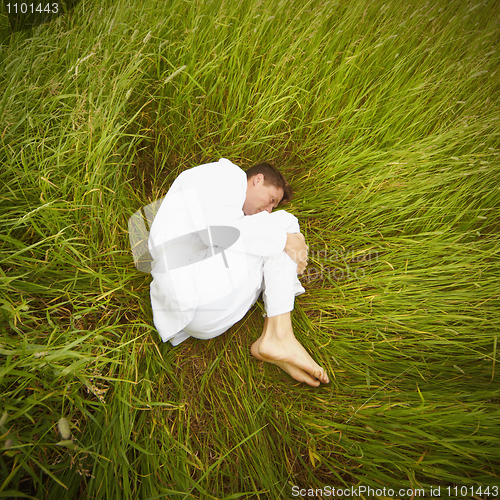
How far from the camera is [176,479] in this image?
112cm

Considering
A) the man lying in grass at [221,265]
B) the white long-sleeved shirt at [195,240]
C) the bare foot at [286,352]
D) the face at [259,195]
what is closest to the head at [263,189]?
the face at [259,195]

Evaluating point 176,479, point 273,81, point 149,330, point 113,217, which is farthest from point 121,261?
point 273,81

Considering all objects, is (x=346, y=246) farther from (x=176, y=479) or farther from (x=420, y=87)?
(x=176, y=479)

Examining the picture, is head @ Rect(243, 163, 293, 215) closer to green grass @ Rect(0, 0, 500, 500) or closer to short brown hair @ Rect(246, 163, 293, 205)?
short brown hair @ Rect(246, 163, 293, 205)

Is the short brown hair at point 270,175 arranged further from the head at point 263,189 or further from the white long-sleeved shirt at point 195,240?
the white long-sleeved shirt at point 195,240

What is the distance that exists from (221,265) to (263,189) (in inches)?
25.5

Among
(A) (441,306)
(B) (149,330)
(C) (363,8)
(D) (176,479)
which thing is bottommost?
(D) (176,479)

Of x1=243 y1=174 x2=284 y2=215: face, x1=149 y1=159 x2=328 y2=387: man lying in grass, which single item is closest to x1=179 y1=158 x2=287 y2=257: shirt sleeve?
x1=149 y1=159 x2=328 y2=387: man lying in grass

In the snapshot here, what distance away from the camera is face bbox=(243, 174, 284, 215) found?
1625 mm

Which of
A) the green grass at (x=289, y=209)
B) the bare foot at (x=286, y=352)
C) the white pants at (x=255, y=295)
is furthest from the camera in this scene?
the bare foot at (x=286, y=352)

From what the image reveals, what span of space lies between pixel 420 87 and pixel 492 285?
4.52 ft

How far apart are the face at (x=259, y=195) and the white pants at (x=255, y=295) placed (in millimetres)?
225

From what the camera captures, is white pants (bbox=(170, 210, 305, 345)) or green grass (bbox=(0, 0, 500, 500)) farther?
white pants (bbox=(170, 210, 305, 345))

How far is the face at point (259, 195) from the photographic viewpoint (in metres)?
1.62
